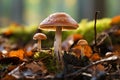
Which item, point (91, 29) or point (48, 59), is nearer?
point (48, 59)

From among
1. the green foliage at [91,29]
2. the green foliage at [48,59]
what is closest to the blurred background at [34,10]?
the green foliage at [91,29]

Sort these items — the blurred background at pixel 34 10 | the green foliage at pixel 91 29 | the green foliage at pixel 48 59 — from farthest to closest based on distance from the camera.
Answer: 1. the blurred background at pixel 34 10
2. the green foliage at pixel 91 29
3. the green foliage at pixel 48 59

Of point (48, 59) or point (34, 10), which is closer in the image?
point (48, 59)

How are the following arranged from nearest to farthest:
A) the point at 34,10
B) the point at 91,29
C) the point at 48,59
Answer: the point at 48,59 → the point at 91,29 → the point at 34,10

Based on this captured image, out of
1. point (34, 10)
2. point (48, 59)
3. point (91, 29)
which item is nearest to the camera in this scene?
point (48, 59)

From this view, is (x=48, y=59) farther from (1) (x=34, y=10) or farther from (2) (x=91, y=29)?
(1) (x=34, y=10)

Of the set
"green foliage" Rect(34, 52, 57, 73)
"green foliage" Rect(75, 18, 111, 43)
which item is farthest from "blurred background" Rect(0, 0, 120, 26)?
"green foliage" Rect(34, 52, 57, 73)

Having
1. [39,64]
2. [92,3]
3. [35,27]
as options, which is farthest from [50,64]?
[92,3]

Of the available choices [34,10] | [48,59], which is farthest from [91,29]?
[34,10]

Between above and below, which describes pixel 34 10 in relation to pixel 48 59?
above

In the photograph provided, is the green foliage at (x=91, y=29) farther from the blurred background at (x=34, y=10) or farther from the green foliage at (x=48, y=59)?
the blurred background at (x=34, y=10)

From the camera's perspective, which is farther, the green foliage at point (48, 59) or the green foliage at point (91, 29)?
the green foliage at point (91, 29)

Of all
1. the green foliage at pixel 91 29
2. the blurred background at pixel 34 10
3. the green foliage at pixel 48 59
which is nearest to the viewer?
the green foliage at pixel 48 59
